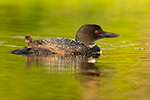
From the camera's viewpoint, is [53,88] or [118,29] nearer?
[53,88]

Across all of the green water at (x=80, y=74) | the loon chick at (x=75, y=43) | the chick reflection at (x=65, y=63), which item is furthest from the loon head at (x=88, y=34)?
the chick reflection at (x=65, y=63)

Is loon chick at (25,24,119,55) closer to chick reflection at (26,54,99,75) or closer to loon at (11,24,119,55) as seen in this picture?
loon at (11,24,119,55)

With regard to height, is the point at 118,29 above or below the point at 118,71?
above

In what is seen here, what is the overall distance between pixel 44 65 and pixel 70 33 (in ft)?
19.9

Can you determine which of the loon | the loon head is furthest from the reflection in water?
the loon head

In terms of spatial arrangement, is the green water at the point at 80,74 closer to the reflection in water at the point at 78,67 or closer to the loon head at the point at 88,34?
the reflection in water at the point at 78,67

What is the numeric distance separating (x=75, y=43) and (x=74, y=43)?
5cm

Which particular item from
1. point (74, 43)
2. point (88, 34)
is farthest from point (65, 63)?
point (88, 34)

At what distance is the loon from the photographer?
9953mm

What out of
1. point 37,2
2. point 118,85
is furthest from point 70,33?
point 37,2

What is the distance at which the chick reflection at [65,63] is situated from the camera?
8.25 meters

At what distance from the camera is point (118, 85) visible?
7156 mm

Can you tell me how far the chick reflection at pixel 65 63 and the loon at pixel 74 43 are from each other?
0.78 feet

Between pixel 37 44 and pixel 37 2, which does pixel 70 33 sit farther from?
pixel 37 2
